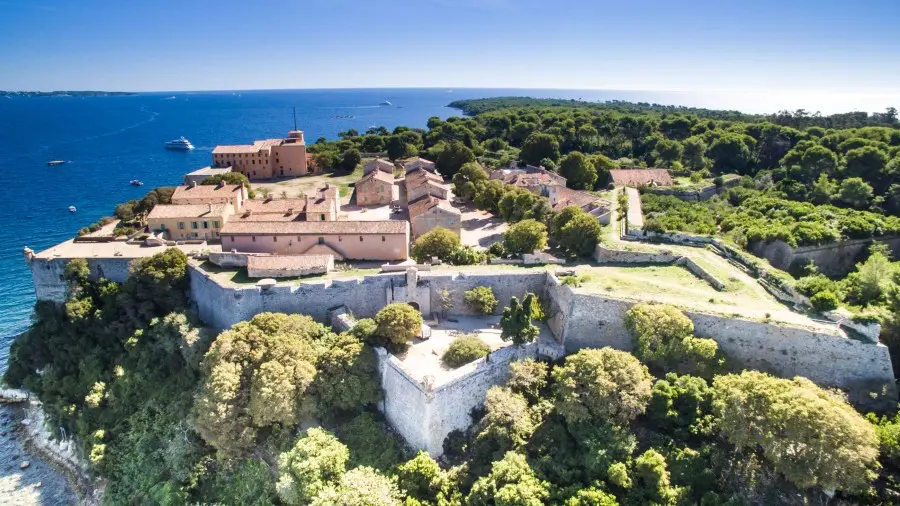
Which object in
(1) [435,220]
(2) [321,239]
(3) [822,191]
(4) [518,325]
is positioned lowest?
(4) [518,325]

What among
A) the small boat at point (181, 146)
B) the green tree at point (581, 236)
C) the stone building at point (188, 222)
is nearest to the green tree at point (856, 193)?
the green tree at point (581, 236)

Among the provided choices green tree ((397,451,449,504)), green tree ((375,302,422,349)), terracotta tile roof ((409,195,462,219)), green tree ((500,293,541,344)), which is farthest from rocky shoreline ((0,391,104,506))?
terracotta tile roof ((409,195,462,219))

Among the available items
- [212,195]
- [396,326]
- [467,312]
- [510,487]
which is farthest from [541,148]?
[510,487]

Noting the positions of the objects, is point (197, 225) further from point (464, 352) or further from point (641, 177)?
point (641, 177)

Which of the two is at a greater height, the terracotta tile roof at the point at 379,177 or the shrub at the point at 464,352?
the terracotta tile roof at the point at 379,177

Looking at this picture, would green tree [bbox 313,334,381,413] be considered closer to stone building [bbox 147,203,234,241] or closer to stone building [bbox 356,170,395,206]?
stone building [bbox 147,203,234,241]

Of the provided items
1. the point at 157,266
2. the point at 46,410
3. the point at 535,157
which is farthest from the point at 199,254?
the point at 535,157

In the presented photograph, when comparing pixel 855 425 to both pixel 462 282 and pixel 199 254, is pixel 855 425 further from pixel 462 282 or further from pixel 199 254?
pixel 199 254

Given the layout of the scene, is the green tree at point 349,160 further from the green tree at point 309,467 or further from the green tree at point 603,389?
the green tree at point 603,389
